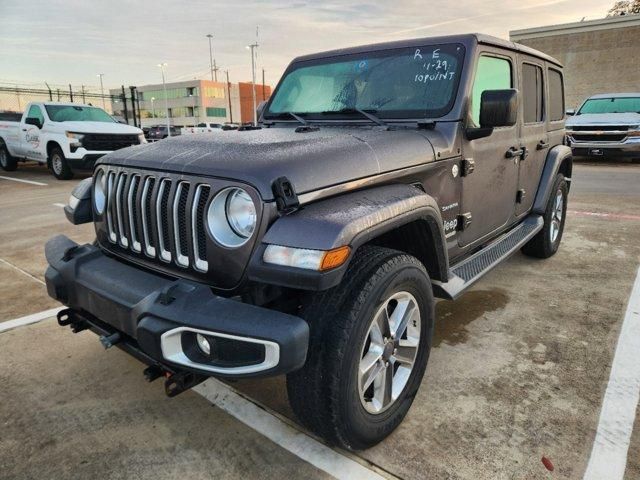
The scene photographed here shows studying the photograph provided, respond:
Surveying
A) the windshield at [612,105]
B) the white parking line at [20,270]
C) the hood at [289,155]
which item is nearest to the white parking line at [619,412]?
the hood at [289,155]

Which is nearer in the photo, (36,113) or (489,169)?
(489,169)

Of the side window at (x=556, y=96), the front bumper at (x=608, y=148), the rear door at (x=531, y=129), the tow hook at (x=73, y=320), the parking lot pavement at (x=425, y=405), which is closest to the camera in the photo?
the parking lot pavement at (x=425, y=405)

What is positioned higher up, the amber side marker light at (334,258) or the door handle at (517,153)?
the door handle at (517,153)

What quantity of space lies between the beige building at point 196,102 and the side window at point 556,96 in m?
71.6

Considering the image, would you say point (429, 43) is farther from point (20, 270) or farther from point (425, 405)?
point (20, 270)

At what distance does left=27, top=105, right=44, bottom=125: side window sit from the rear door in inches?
461

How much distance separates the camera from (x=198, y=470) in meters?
2.12

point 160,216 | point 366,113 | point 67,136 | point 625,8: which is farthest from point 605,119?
point 625,8

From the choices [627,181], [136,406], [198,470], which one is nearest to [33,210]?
[136,406]

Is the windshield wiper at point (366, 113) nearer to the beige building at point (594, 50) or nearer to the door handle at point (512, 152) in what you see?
the door handle at point (512, 152)

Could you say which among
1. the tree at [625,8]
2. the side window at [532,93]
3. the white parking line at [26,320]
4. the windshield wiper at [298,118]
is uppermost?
the tree at [625,8]

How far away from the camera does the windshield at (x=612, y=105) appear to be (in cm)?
1359

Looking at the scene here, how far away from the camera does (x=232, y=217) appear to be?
2.00 m

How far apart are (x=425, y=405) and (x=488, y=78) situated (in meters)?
2.19
